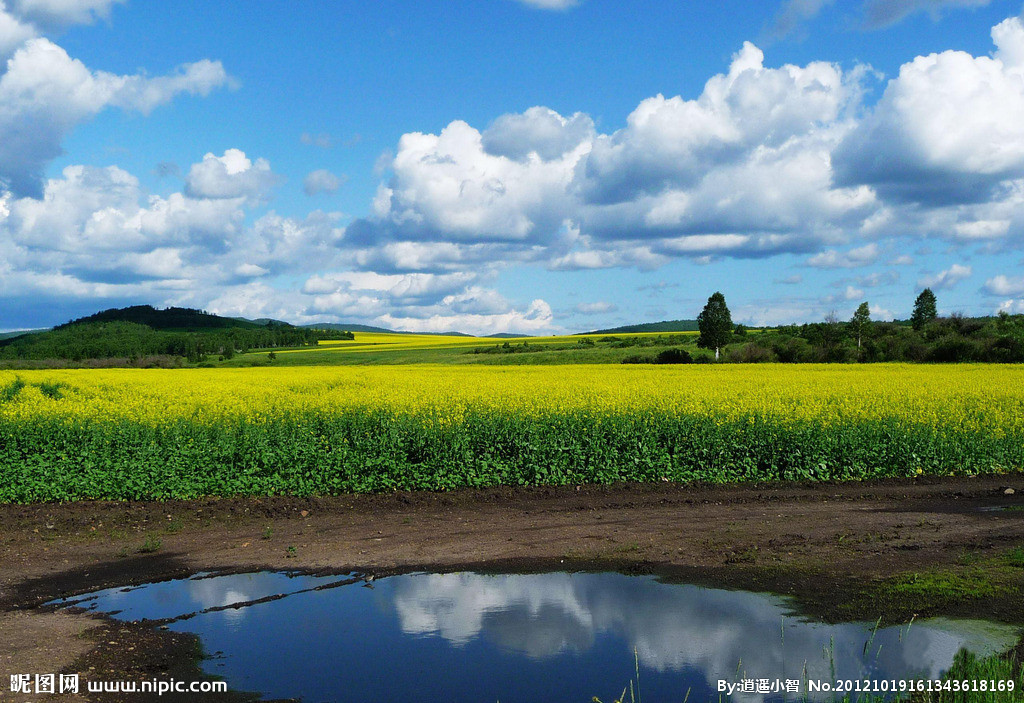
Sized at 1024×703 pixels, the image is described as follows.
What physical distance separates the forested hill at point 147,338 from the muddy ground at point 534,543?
180 feet

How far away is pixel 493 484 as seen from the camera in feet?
50.3

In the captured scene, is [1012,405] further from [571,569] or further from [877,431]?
[571,569]

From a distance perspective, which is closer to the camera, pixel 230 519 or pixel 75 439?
pixel 230 519

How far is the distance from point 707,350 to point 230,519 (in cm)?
5758

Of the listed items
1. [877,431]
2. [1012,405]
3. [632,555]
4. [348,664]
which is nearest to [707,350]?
[1012,405]

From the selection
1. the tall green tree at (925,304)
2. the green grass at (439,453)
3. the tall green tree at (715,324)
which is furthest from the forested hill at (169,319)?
the green grass at (439,453)

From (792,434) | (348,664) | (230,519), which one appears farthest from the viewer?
(792,434)

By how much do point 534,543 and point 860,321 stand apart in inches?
2554

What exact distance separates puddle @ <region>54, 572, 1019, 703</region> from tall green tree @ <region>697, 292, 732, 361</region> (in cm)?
6208

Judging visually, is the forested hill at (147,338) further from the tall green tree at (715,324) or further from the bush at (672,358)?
the tall green tree at (715,324)

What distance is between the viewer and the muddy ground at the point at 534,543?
26.2 feet

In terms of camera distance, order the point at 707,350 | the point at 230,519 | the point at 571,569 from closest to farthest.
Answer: the point at 571,569 → the point at 230,519 → the point at 707,350

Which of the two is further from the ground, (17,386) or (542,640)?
(17,386)

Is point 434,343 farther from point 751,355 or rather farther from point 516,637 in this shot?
point 516,637
